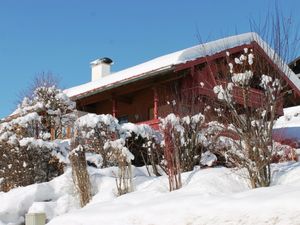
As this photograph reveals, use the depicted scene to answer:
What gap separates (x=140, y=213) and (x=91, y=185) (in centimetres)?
316

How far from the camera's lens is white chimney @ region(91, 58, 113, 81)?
24797 millimetres

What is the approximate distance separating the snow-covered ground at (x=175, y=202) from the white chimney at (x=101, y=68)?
1575 centimetres

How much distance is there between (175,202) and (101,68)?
65.2 ft

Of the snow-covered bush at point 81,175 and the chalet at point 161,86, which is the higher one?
the chalet at point 161,86

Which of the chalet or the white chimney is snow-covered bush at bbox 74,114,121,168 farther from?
the white chimney

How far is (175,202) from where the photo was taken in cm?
532

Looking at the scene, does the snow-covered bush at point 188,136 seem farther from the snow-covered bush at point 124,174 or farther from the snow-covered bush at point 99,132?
the snow-covered bush at point 99,132

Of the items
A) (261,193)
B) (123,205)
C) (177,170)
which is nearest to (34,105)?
(177,170)

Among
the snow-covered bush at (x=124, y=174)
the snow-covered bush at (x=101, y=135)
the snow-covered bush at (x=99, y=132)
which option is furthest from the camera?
the snow-covered bush at (x=99, y=132)

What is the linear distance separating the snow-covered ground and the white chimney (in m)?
15.8

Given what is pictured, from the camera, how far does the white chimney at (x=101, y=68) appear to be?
24797mm

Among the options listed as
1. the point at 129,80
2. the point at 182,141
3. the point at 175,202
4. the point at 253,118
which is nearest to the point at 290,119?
the point at 129,80

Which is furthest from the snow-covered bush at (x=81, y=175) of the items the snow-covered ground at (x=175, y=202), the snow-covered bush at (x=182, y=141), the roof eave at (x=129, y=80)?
the roof eave at (x=129, y=80)

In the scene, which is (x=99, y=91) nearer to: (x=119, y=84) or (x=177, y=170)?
(x=119, y=84)
